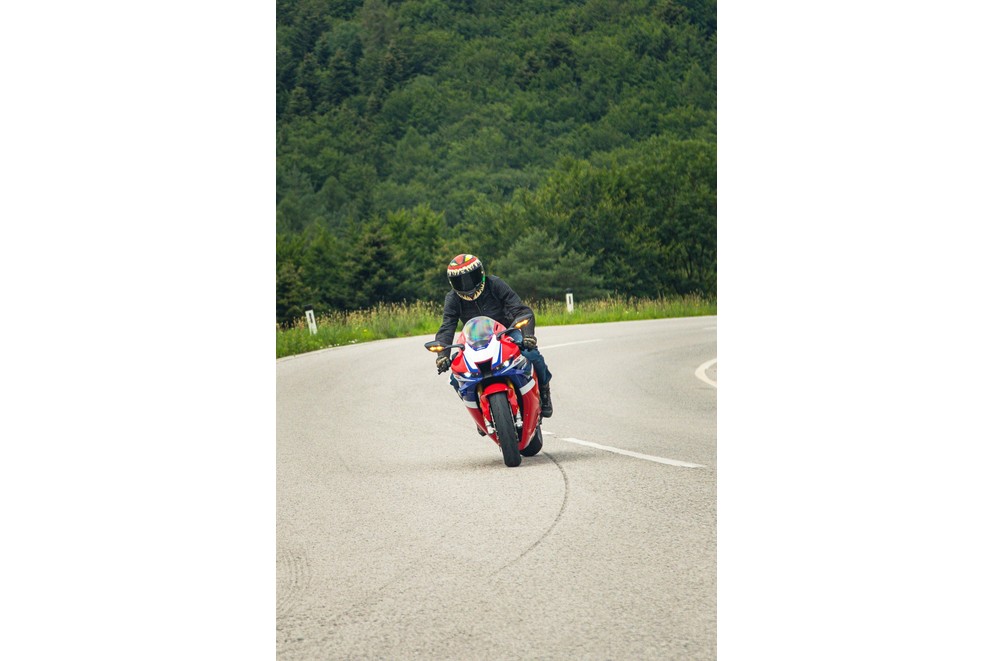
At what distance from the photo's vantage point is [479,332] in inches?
283

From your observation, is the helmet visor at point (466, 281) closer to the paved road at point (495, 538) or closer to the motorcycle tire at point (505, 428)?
the motorcycle tire at point (505, 428)

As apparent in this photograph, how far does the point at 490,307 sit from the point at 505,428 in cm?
93

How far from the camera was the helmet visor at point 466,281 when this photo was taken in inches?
278

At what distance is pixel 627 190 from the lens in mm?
14891

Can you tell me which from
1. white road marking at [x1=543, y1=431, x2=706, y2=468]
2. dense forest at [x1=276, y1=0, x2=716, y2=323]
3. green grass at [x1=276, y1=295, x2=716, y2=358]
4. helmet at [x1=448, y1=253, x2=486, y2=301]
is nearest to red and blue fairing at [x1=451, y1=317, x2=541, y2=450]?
helmet at [x1=448, y1=253, x2=486, y2=301]

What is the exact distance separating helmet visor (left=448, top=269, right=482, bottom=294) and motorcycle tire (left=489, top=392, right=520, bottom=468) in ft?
2.65

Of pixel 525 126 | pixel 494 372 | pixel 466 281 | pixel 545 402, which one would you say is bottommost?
pixel 545 402

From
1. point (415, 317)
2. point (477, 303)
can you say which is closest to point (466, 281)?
point (477, 303)

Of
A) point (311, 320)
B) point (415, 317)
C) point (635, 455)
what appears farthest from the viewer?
point (415, 317)

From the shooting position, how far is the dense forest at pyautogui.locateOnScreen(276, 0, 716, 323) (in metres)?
9.54

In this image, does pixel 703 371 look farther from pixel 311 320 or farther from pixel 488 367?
pixel 488 367
